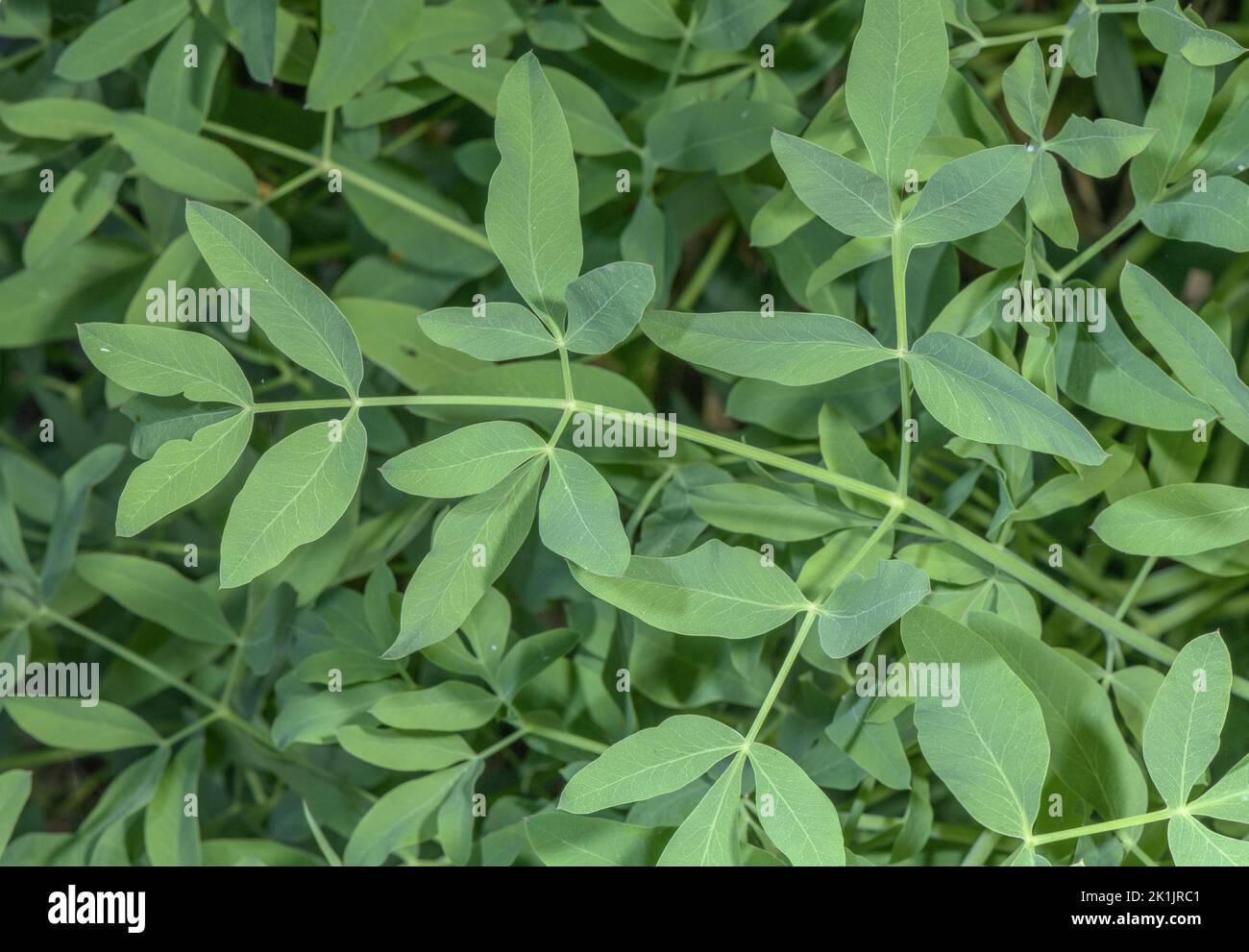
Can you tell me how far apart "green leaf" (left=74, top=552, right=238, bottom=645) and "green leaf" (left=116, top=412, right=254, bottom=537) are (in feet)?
0.76

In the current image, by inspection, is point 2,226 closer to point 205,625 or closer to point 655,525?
point 205,625

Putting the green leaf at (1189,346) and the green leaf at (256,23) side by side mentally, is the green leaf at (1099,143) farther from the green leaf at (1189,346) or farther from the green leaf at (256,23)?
the green leaf at (256,23)

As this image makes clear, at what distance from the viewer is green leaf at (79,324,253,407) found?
46 centimetres

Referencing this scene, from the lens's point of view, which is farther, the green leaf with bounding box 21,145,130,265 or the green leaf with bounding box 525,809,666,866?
the green leaf with bounding box 21,145,130,265

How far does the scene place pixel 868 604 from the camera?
44 centimetres

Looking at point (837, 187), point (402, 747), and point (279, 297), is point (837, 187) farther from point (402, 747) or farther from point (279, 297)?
point (402, 747)

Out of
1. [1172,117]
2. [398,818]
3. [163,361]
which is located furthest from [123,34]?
[1172,117]

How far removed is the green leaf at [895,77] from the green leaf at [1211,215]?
17 centimetres

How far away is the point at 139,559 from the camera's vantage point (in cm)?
68

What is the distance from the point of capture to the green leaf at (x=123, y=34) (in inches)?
24.9

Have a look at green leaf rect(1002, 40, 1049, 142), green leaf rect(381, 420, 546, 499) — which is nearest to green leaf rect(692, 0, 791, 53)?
green leaf rect(1002, 40, 1049, 142)

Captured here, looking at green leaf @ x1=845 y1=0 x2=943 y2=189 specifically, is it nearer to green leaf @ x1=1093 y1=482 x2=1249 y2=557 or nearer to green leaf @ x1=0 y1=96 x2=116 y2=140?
green leaf @ x1=1093 y1=482 x2=1249 y2=557

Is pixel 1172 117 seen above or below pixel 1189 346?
above

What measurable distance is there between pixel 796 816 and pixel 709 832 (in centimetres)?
4
